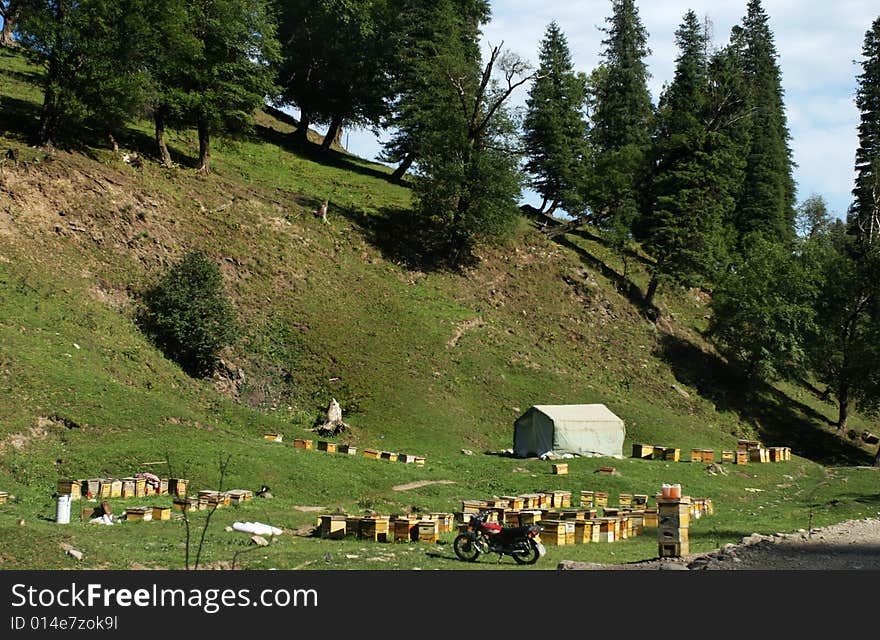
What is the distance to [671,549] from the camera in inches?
715

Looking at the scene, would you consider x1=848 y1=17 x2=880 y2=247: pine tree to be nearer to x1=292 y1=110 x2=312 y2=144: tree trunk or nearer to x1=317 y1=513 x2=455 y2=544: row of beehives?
x1=292 y1=110 x2=312 y2=144: tree trunk

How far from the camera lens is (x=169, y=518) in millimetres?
22281

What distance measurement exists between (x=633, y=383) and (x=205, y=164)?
30.9m

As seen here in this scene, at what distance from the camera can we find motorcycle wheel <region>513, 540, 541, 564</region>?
60.5ft

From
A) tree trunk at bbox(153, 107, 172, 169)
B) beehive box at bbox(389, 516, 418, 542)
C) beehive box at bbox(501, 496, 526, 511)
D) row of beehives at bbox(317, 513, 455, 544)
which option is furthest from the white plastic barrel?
tree trunk at bbox(153, 107, 172, 169)

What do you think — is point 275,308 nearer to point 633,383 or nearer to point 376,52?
point 633,383

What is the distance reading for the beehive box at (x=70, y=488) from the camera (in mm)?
23794

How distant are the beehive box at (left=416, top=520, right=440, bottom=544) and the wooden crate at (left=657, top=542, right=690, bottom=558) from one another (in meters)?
5.66

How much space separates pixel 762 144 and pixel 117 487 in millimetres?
76635

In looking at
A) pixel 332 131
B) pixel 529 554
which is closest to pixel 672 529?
pixel 529 554

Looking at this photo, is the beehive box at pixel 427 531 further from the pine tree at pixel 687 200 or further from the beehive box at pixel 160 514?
the pine tree at pixel 687 200

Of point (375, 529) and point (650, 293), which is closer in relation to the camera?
point (375, 529)

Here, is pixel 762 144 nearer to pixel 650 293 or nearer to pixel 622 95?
pixel 622 95
